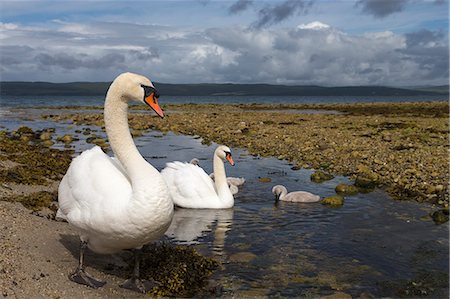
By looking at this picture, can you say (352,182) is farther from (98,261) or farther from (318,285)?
(98,261)

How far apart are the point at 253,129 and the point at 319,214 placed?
1796 centimetres

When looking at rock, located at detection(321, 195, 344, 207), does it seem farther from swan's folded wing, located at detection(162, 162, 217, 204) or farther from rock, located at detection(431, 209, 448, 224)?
swan's folded wing, located at detection(162, 162, 217, 204)

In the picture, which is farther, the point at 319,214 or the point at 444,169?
the point at 444,169

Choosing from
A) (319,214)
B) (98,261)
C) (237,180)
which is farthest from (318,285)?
(237,180)

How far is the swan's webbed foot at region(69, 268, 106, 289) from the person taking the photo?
6379mm

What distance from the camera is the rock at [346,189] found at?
13101 mm

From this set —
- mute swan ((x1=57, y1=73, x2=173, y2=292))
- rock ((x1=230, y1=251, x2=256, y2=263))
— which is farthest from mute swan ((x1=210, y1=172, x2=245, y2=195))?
mute swan ((x1=57, y1=73, x2=173, y2=292))

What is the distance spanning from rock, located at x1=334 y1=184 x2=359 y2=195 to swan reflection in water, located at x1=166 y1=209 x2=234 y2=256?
3.24m

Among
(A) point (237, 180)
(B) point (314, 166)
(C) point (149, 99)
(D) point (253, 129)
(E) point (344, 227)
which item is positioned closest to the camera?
(C) point (149, 99)

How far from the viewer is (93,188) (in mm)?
6387

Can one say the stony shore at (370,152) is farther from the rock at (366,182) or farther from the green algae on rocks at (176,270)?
the green algae on rocks at (176,270)

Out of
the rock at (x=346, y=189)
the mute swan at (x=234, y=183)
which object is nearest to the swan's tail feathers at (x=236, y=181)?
the mute swan at (x=234, y=183)

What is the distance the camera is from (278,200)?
1257 centimetres

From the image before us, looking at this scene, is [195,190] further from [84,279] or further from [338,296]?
[338,296]
